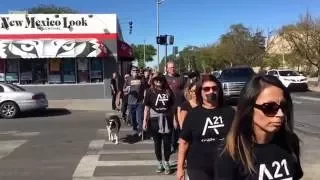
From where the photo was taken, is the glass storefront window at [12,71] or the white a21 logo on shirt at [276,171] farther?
the glass storefront window at [12,71]

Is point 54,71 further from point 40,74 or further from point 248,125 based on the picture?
point 248,125

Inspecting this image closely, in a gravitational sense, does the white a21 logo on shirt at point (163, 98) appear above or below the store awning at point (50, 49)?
below

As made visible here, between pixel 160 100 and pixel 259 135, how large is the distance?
659 centimetres

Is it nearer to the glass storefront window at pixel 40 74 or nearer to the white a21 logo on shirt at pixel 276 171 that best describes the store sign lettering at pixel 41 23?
the glass storefront window at pixel 40 74

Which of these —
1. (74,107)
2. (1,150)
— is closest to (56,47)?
(74,107)

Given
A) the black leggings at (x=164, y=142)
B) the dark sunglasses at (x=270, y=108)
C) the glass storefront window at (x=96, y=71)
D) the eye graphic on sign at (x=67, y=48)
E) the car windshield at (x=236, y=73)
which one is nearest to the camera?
the dark sunglasses at (x=270, y=108)

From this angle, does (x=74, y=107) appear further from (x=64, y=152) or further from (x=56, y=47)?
(x=64, y=152)

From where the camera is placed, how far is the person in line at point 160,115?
9.09 metres

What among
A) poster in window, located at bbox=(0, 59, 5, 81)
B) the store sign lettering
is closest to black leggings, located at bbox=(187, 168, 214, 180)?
poster in window, located at bbox=(0, 59, 5, 81)

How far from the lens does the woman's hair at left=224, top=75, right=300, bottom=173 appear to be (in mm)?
2621

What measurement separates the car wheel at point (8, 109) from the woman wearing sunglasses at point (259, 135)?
759 inches

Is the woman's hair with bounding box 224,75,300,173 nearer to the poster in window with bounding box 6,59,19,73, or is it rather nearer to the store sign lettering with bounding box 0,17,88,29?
the poster in window with bounding box 6,59,19,73

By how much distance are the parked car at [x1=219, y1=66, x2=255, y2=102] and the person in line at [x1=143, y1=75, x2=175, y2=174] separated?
16.6m

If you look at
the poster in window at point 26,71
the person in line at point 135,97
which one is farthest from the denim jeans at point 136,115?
the poster in window at point 26,71
